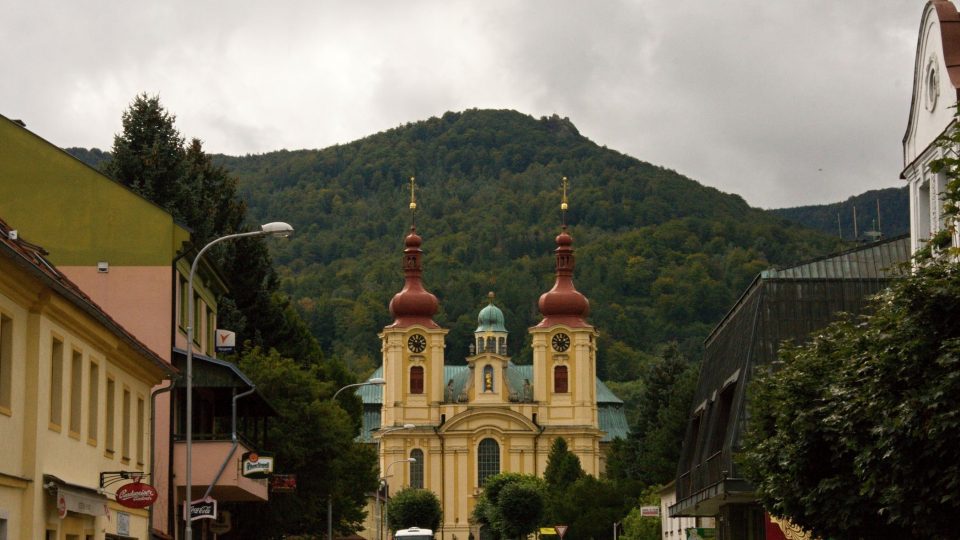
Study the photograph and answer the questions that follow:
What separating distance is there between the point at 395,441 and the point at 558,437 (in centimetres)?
1378

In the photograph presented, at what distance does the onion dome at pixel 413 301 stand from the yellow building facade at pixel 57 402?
114213 mm

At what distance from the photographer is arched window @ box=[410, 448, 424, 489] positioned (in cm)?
14175

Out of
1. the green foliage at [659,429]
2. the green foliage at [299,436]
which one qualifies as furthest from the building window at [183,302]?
the green foliage at [659,429]

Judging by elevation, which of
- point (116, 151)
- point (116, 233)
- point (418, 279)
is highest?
point (418, 279)

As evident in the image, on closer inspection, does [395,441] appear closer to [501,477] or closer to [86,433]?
[501,477]

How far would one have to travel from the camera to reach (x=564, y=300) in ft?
465

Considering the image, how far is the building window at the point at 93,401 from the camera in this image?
25.4 meters

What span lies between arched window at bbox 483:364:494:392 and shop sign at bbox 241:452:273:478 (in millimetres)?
108312

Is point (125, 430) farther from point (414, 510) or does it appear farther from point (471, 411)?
point (471, 411)

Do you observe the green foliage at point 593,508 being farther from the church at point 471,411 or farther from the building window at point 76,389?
the building window at point 76,389

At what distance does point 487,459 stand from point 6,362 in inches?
4846

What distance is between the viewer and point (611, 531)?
347 ft

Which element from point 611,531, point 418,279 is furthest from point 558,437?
point 611,531

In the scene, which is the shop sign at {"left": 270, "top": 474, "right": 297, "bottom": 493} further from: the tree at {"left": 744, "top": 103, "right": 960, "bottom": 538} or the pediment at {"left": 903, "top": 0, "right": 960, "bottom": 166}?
the pediment at {"left": 903, "top": 0, "right": 960, "bottom": 166}
